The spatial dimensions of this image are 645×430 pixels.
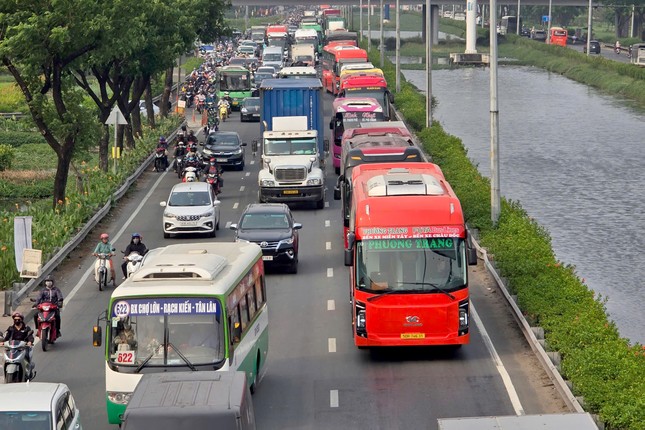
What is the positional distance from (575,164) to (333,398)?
140 feet

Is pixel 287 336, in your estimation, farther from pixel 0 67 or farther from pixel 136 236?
pixel 0 67

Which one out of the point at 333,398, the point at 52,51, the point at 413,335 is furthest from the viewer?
the point at 52,51

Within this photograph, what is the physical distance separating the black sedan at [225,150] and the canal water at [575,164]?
36.0 feet

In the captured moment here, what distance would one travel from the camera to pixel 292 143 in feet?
152

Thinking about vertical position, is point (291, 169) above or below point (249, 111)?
above

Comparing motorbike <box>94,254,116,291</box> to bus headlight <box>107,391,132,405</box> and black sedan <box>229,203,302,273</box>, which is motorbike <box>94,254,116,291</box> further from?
bus headlight <box>107,391,132,405</box>

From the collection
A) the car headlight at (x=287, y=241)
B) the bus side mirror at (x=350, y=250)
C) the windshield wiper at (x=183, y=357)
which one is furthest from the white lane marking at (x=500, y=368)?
the car headlight at (x=287, y=241)

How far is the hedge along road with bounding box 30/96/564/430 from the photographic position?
22.1 meters

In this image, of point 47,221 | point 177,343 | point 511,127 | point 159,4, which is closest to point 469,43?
point 511,127

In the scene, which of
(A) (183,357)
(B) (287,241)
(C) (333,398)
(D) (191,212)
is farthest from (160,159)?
(A) (183,357)

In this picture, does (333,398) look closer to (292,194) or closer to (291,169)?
(291,169)

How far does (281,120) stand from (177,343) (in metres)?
30.4

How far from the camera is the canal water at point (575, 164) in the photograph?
40406 millimetres

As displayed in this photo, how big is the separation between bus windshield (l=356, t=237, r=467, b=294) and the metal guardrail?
965 cm
